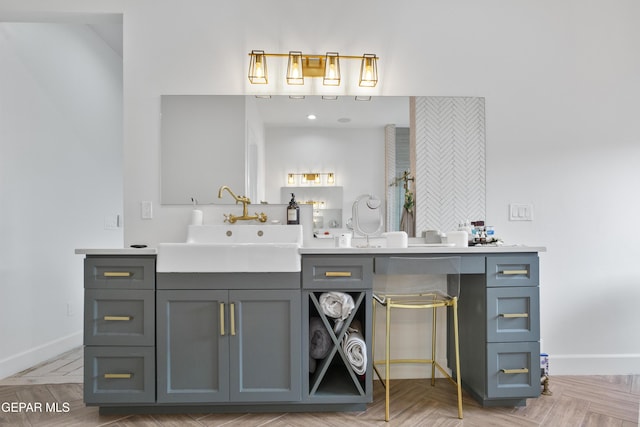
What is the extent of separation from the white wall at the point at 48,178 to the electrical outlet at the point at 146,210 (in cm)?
96

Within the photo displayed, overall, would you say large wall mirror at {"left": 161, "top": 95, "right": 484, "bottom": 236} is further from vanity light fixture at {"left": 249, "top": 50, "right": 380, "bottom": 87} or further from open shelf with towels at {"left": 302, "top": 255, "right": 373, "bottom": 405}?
open shelf with towels at {"left": 302, "top": 255, "right": 373, "bottom": 405}

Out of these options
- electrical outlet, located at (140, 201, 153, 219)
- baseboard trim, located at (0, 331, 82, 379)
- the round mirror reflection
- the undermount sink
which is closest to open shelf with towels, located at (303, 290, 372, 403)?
the undermount sink

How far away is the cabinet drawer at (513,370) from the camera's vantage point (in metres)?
2.13

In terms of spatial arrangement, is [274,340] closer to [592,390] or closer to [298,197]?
[298,197]

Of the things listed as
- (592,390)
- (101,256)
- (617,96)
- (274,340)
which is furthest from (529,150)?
(101,256)

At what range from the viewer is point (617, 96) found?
9.02 ft

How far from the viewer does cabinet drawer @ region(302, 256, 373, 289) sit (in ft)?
6.75

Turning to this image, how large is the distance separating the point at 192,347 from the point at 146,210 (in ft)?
3.18

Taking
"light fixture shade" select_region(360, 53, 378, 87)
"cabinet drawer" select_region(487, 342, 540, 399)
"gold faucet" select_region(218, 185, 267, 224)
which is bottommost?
"cabinet drawer" select_region(487, 342, 540, 399)

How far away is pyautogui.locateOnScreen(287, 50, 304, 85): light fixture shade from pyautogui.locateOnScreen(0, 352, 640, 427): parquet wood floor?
1.91 meters

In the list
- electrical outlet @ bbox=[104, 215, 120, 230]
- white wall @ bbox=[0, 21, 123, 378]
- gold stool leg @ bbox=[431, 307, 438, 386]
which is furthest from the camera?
electrical outlet @ bbox=[104, 215, 120, 230]

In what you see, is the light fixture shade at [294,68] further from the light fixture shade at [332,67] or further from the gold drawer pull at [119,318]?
the gold drawer pull at [119,318]

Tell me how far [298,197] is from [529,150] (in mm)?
1513

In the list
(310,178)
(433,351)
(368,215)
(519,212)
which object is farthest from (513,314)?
(310,178)
